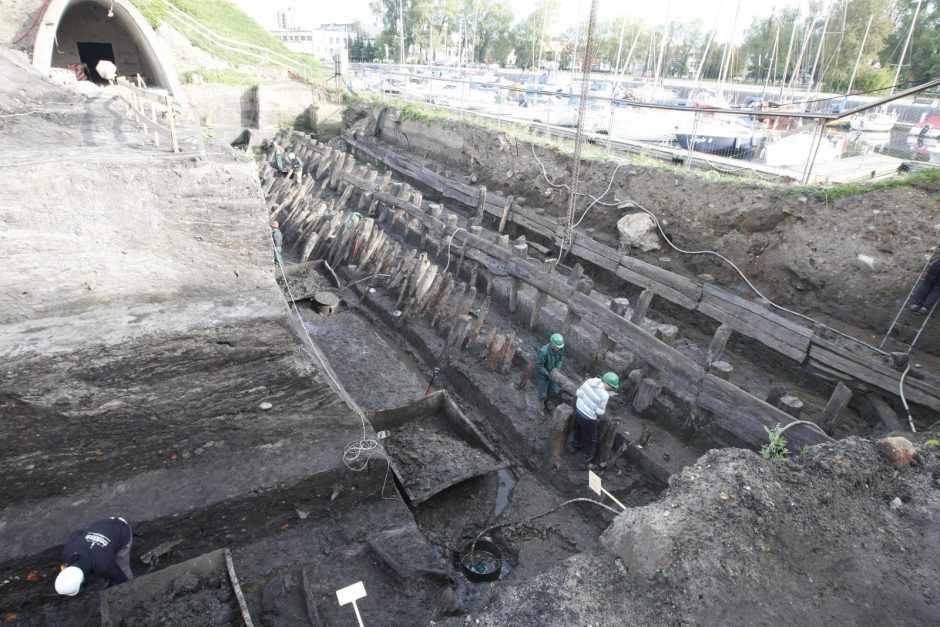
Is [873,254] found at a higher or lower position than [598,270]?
higher

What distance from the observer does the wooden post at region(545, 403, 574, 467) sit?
705cm

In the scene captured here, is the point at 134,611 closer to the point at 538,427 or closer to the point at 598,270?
the point at 538,427

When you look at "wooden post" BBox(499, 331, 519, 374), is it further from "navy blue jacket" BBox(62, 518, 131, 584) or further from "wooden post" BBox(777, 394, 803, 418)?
"navy blue jacket" BBox(62, 518, 131, 584)

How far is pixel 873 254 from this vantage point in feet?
28.8

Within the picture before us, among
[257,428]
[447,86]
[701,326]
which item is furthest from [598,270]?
[447,86]

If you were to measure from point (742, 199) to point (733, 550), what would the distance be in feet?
28.2

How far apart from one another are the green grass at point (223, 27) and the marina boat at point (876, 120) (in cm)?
2570

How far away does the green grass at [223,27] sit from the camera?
25344 mm

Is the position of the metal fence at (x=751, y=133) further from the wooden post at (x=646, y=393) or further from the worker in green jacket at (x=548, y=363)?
the worker in green jacket at (x=548, y=363)

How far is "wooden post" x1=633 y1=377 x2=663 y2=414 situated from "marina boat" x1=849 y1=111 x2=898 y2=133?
13478 mm

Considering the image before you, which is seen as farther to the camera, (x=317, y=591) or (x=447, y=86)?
(x=447, y=86)

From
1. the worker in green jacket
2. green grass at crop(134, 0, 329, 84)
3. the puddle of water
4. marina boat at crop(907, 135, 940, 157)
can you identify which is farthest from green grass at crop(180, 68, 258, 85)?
marina boat at crop(907, 135, 940, 157)

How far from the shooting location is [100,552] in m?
4.48

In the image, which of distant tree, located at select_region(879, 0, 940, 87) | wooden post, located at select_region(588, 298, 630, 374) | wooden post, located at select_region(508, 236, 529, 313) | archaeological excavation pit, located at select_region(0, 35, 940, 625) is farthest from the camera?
distant tree, located at select_region(879, 0, 940, 87)
